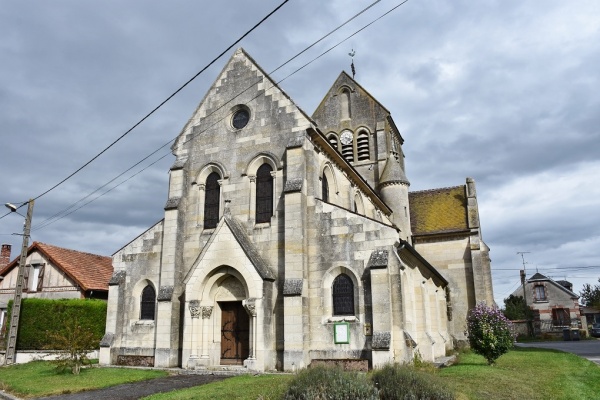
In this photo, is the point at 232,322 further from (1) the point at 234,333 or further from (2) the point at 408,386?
(2) the point at 408,386

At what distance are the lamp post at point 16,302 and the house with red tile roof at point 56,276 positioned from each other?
180 inches

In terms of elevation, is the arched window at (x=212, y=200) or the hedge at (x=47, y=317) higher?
the arched window at (x=212, y=200)

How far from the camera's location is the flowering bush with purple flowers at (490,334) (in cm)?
1711

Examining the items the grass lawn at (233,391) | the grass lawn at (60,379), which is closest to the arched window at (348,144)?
the grass lawn at (60,379)

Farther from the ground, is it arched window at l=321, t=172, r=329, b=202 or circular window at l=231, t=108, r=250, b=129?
circular window at l=231, t=108, r=250, b=129

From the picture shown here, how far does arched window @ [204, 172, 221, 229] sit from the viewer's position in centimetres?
2094

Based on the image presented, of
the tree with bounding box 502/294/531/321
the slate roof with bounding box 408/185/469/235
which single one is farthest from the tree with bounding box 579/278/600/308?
the slate roof with bounding box 408/185/469/235

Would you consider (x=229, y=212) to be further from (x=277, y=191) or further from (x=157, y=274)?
(x=157, y=274)

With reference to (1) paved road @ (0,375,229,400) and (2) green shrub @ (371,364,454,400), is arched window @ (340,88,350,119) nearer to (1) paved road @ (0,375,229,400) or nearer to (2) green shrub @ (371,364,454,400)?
(1) paved road @ (0,375,229,400)

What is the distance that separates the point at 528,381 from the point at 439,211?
21.2 meters

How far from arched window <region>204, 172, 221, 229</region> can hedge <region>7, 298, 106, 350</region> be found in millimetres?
10092

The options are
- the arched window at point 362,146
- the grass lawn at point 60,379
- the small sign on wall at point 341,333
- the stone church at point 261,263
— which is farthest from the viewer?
the arched window at point 362,146

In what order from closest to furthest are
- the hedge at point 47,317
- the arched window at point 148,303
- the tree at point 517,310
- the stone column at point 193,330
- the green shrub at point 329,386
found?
the green shrub at point 329,386, the stone column at point 193,330, the arched window at point 148,303, the hedge at point 47,317, the tree at point 517,310

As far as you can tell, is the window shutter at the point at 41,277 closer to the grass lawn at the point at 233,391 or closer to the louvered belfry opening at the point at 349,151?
the grass lawn at the point at 233,391
